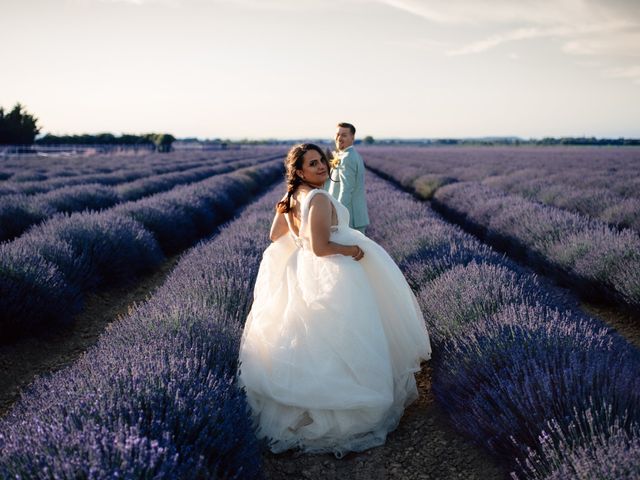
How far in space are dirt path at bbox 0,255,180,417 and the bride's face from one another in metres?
1.51

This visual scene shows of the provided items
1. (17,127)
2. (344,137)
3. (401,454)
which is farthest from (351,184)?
(17,127)

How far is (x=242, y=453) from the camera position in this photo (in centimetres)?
161

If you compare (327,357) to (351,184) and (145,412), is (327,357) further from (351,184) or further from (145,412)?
(351,184)

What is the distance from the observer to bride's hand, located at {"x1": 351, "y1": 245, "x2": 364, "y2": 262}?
7.77ft

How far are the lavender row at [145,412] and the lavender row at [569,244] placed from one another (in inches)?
127

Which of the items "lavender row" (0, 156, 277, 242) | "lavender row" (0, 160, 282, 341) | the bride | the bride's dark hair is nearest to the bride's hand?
the bride

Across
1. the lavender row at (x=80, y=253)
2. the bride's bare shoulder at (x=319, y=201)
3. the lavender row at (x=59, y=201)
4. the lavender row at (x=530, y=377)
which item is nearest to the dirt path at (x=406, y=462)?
the lavender row at (x=530, y=377)

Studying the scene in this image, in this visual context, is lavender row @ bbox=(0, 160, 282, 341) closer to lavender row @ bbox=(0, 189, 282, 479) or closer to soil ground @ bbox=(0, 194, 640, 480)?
soil ground @ bbox=(0, 194, 640, 480)

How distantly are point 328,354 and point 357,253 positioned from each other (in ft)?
1.69

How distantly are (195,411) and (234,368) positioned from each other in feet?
2.04

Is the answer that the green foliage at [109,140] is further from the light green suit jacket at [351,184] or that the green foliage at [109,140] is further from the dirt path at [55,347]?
the light green suit jacket at [351,184]

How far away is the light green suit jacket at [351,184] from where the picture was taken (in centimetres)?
431

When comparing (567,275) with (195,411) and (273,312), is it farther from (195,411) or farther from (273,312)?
(195,411)

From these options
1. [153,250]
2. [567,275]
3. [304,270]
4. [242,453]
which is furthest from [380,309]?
[153,250]
